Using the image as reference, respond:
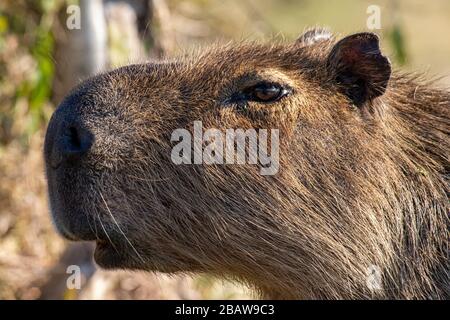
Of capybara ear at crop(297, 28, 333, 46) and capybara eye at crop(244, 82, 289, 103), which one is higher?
capybara ear at crop(297, 28, 333, 46)

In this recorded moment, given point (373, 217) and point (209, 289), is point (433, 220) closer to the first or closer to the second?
point (373, 217)

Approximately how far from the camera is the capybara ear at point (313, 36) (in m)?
5.12

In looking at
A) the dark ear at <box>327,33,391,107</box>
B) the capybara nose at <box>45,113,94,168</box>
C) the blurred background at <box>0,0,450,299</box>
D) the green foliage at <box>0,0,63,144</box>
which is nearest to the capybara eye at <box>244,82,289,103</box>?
the dark ear at <box>327,33,391,107</box>

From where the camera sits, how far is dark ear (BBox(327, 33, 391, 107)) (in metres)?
4.55

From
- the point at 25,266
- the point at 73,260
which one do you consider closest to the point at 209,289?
the point at 73,260

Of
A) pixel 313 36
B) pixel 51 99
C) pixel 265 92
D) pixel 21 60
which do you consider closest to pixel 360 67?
pixel 265 92

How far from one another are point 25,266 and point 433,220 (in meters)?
4.01

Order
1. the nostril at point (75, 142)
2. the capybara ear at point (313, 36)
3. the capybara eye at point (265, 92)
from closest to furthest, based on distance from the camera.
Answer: the nostril at point (75, 142) → the capybara eye at point (265, 92) → the capybara ear at point (313, 36)

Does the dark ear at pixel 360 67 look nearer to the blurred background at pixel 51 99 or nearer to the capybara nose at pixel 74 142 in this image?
the capybara nose at pixel 74 142

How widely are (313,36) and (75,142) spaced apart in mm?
1588

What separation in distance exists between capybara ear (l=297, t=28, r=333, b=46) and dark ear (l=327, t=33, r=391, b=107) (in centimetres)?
42

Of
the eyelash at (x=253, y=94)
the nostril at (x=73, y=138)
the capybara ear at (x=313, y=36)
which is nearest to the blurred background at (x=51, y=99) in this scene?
the capybara ear at (x=313, y=36)

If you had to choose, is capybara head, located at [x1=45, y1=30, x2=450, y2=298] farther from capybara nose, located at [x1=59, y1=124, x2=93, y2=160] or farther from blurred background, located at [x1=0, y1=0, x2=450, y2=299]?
blurred background, located at [x1=0, y1=0, x2=450, y2=299]
